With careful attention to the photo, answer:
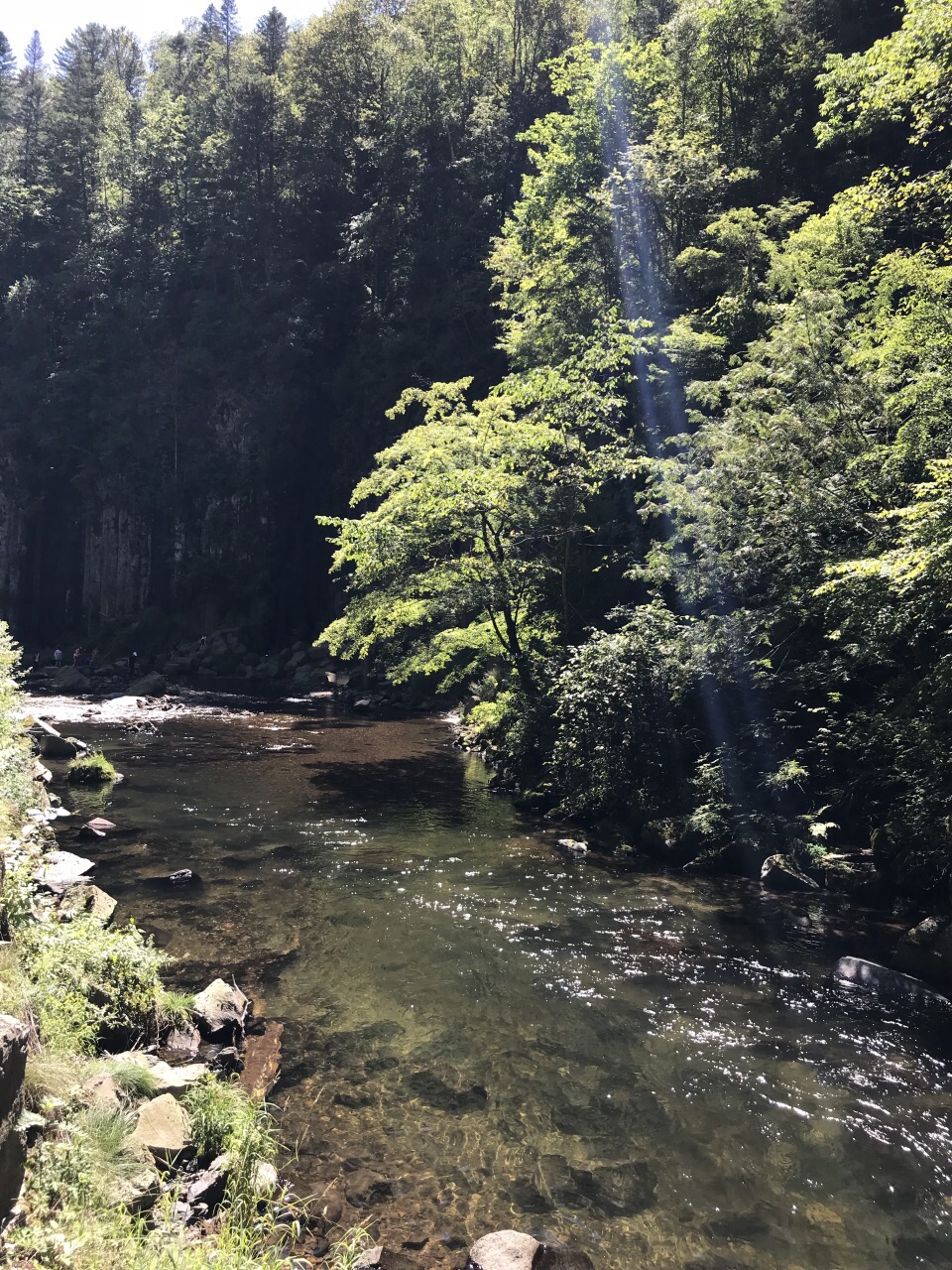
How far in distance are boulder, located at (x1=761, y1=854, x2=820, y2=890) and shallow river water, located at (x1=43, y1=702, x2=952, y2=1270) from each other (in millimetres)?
612

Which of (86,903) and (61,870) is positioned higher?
(86,903)

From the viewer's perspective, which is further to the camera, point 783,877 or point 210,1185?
point 783,877

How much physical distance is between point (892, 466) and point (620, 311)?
15843 millimetres

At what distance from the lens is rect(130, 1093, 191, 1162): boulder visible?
4764mm

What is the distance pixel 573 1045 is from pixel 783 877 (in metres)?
5.63

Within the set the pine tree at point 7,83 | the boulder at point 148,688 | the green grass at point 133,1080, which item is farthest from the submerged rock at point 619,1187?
the pine tree at point 7,83

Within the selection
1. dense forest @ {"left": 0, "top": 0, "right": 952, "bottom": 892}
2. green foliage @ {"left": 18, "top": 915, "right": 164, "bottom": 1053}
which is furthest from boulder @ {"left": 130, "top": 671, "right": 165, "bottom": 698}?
green foliage @ {"left": 18, "top": 915, "right": 164, "bottom": 1053}

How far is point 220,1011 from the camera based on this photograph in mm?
6844

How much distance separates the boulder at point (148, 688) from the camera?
1284 inches

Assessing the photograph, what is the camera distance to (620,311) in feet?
81.1

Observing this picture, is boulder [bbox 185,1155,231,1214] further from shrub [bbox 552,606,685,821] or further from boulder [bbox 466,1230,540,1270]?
shrub [bbox 552,606,685,821]

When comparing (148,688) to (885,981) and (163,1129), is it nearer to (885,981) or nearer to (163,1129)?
(163,1129)

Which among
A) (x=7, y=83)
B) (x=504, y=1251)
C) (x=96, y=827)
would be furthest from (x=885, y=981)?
(x=7, y=83)

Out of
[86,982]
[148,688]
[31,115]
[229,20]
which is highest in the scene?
[229,20]
